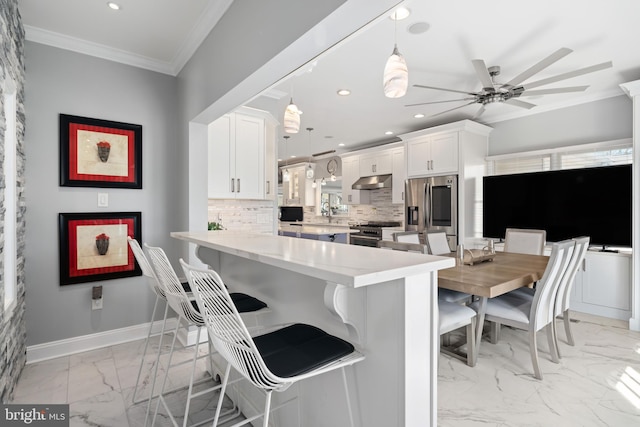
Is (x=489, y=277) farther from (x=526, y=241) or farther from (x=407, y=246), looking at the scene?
(x=526, y=241)

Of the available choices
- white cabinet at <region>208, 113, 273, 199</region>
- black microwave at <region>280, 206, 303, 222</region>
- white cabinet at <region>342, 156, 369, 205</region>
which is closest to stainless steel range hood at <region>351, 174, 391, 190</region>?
white cabinet at <region>342, 156, 369, 205</region>

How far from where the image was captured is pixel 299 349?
1149 millimetres

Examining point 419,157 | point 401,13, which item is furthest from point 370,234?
point 401,13

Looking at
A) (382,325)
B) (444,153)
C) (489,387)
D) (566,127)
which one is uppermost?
(566,127)

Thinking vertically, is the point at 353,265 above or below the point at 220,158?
below

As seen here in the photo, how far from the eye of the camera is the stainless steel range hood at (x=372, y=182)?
5867 millimetres

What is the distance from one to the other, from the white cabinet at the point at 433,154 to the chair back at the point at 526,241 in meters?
1.29

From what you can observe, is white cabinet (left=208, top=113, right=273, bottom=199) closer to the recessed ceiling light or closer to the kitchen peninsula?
the recessed ceiling light

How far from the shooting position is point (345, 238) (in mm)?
5871

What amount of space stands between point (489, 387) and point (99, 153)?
362 centimetres

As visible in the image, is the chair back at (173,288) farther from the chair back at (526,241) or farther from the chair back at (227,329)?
the chair back at (526,241)

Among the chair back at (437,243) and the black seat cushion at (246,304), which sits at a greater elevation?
the chair back at (437,243)

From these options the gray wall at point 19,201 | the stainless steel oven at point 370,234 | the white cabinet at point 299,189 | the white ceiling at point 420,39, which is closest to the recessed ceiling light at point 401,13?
the white ceiling at point 420,39

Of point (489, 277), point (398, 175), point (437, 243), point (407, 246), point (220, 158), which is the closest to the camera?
point (489, 277)
